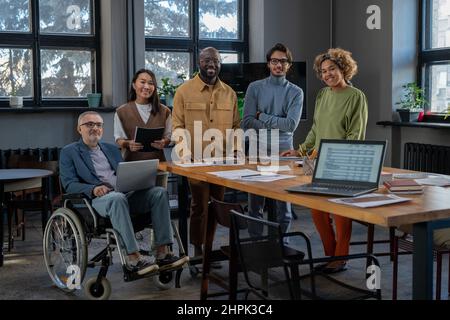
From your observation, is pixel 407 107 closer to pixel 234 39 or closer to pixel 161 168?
pixel 234 39

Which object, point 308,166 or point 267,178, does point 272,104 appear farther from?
point 267,178

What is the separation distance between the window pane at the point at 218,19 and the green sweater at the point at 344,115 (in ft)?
11.0

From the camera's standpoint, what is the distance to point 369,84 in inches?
265

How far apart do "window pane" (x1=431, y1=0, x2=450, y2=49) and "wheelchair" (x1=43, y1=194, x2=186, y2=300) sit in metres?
3.73

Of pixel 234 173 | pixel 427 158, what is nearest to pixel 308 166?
pixel 234 173

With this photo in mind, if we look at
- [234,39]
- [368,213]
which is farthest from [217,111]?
[234,39]

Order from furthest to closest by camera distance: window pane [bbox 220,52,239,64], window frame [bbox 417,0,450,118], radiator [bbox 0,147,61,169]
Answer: window pane [bbox 220,52,239,64] < window frame [bbox 417,0,450,118] < radiator [bbox 0,147,61,169]

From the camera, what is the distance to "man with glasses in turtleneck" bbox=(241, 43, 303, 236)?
14.4 feet

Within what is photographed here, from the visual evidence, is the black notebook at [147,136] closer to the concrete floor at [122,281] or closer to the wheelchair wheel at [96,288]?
the concrete floor at [122,281]

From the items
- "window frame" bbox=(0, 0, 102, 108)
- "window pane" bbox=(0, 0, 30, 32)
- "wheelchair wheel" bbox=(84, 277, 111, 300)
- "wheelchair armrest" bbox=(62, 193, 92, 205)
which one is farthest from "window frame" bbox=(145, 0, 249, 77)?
"wheelchair wheel" bbox=(84, 277, 111, 300)

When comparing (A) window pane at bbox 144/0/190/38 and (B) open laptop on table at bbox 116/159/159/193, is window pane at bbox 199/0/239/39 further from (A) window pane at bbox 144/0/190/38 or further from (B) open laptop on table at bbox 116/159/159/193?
(B) open laptop on table at bbox 116/159/159/193

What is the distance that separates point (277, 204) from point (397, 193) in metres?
1.74

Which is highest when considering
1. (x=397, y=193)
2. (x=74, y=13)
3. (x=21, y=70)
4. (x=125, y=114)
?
(x=74, y=13)

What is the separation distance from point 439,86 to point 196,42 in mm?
2605
